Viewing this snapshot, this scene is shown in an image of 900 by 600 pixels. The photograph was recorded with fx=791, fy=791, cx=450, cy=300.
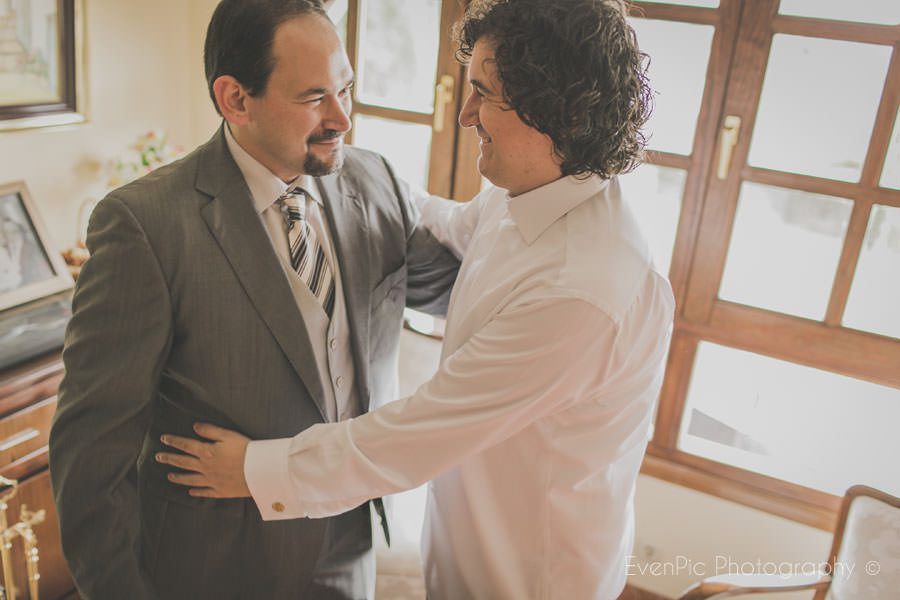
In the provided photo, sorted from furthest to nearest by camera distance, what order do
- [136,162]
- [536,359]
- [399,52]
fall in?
[136,162]
[399,52]
[536,359]

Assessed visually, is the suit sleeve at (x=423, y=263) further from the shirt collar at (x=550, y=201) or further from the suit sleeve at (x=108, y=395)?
Result: the suit sleeve at (x=108, y=395)

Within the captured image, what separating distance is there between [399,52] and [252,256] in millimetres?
1554

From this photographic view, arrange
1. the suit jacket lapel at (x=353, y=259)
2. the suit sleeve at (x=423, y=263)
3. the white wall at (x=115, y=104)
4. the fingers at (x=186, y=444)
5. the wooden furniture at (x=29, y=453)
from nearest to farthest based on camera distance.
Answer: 1. the fingers at (x=186, y=444)
2. the suit jacket lapel at (x=353, y=259)
3. the suit sleeve at (x=423, y=263)
4. the wooden furniture at (x=29, y=453)
5. the white wall at (x=115, y=104)

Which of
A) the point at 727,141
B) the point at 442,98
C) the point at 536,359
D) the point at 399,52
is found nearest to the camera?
the point at 536,359

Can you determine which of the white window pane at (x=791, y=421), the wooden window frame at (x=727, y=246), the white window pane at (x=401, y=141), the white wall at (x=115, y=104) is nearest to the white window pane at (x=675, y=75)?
the wooden window frame at (x=727, y=246)

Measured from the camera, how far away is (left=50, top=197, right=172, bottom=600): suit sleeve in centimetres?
121

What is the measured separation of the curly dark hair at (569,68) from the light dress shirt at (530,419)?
0.27ft

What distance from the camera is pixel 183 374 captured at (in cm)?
131

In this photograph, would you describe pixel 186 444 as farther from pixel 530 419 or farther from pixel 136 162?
pixel 136 162

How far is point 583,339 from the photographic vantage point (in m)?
1.21

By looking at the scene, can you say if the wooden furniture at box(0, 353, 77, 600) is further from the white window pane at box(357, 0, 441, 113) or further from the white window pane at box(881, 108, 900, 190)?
the white window pane at box(881, 108, 900, 190)

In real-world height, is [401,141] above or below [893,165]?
below

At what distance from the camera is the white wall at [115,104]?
251 cm

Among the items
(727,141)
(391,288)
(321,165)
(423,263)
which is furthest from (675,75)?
(321,165)
